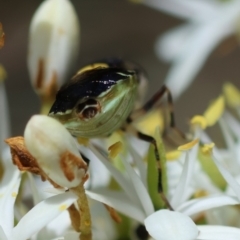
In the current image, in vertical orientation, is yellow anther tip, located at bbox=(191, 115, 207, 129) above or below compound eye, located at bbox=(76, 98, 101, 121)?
below

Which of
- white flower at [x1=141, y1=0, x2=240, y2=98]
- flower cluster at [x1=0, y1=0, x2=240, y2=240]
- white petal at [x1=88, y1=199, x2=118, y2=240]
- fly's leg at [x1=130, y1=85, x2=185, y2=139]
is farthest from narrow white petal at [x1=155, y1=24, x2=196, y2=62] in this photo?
white petal at [x1=88, y1=199, x2=118, y2=240]

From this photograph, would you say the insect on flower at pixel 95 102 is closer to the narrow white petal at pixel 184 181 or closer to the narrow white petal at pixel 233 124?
the narrow white petal at pixel 184 181

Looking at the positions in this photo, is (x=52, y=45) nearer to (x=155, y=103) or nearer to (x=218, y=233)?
(x=155, y=103)

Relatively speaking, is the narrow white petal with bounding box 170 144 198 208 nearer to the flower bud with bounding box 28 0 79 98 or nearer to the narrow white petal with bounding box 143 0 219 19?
the flower bud with bounding box 28 0 79 98

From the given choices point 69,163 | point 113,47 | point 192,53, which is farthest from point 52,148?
point 113,47

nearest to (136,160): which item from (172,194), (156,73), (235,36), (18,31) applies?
(172,194)

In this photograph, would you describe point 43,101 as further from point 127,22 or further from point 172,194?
point 127,22
